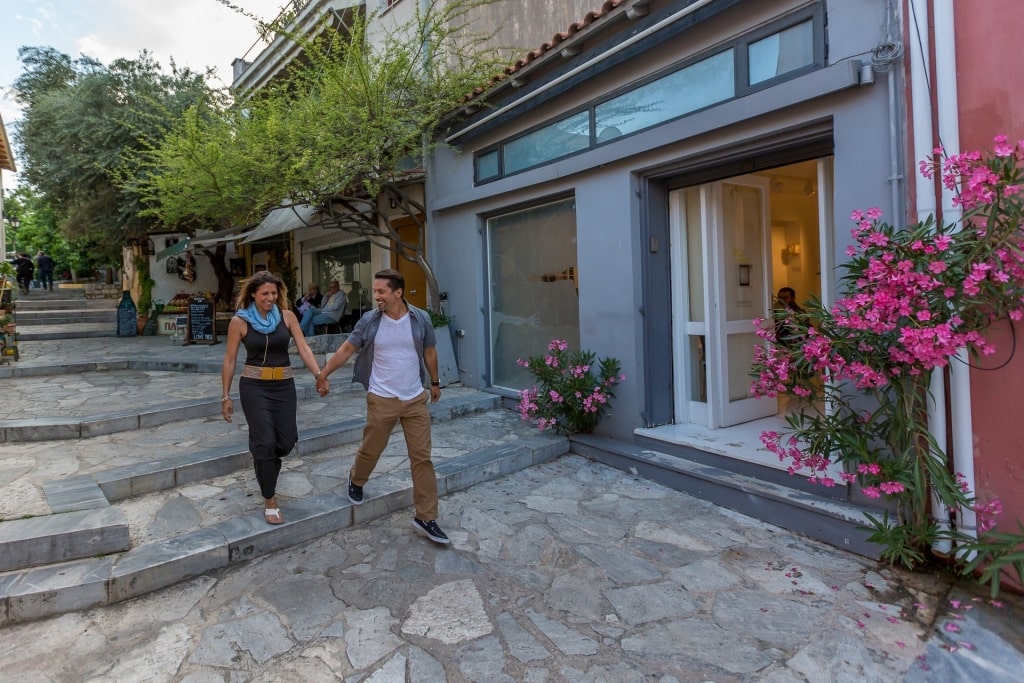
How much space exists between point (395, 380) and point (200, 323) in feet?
36.3

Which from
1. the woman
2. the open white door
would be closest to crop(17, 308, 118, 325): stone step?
the woman

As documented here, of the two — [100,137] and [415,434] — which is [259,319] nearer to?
[415,434]

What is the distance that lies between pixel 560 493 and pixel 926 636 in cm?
257

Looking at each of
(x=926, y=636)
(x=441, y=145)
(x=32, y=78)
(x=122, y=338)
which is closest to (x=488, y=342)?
(x=441, y=145)

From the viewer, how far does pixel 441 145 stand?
7809mm

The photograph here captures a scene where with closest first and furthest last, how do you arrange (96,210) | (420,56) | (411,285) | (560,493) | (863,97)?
1. (863,97)
2. (560,493)
3. (420,56)
4. (411,285)
5. (96,210)

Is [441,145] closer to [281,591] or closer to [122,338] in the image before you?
[281,591]

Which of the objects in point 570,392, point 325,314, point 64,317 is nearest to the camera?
point 570,392

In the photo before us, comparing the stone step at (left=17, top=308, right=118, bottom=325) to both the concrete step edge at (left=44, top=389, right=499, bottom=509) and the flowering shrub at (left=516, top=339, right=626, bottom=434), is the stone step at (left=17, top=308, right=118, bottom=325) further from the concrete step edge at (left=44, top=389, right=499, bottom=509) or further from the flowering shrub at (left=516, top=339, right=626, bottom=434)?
the flowering shrub at (left=516, top=339, right=626, bottom=434)

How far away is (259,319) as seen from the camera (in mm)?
3895

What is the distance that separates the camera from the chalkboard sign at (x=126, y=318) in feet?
47.7

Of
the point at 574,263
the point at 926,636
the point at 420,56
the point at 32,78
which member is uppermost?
the point at 32,78

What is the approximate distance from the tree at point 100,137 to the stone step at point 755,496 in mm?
11865

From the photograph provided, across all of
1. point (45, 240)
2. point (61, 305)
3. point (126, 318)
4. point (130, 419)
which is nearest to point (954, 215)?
point (130, 419)
